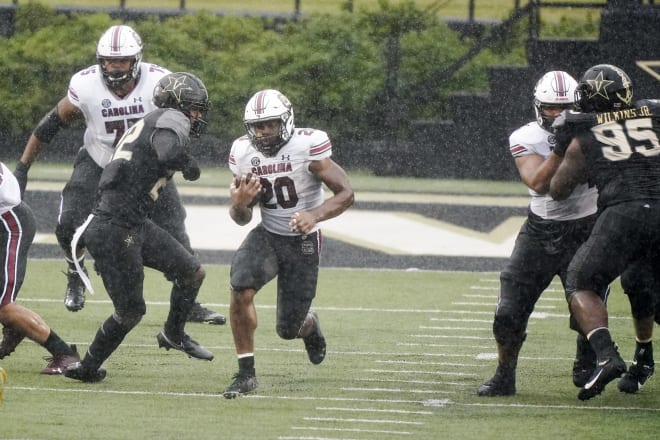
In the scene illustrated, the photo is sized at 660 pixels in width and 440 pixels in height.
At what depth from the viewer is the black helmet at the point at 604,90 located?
21.9 ft

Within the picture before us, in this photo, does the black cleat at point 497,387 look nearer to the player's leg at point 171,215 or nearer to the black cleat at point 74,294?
the player's leg at point 171,215

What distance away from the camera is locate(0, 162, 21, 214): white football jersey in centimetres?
716

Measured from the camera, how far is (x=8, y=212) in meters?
7.21

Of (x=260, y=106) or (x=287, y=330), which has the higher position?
(x=260, y=106)

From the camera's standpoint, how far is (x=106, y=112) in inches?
336

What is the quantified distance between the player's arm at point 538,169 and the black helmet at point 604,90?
318 mm

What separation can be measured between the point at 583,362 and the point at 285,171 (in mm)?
1870

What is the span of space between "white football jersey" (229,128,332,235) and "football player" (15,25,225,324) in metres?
1.41

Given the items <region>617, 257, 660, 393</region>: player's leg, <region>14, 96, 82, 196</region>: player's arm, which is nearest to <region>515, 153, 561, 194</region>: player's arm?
<region>617, 257, 660, 393</region>: player's leg

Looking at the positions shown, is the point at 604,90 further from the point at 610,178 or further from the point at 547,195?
the point at 547,195

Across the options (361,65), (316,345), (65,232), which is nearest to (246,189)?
(316,345)

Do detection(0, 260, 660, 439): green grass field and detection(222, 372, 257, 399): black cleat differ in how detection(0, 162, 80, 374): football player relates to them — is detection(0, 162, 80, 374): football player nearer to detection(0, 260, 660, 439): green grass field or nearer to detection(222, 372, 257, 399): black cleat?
detection(0, 260, 660, 439): green grass field

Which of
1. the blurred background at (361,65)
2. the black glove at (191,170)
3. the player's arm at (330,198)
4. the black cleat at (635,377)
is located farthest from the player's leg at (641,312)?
the blurred background at (361,65)

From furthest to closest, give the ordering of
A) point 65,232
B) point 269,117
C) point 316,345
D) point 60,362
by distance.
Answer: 1. point 65,232
2. point 316,345
3. point 60,362
4. point 269,117
